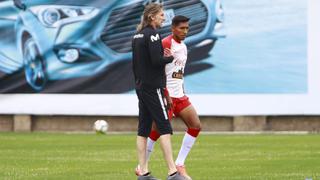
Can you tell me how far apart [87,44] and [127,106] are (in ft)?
6.91

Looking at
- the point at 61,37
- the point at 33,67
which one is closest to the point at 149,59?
the point at 61,37

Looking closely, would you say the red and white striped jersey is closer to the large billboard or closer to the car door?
the large billboard

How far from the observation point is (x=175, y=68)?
1208 cm

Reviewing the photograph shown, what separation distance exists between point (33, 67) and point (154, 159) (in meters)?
12.4

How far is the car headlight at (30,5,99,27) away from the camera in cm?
2748

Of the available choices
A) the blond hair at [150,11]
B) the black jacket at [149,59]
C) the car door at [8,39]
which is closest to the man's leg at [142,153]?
the black jacket at [149,59]

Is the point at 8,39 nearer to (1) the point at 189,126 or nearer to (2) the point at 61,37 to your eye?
(2) the point at 61,37

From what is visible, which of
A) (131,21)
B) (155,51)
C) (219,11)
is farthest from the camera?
(131,21)

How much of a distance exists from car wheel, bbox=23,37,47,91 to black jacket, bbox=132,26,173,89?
16584mm

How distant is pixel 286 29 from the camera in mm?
26625

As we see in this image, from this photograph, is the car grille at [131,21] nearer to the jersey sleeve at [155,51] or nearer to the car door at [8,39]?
the car door at [8,39]

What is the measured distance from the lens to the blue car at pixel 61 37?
27.4 m

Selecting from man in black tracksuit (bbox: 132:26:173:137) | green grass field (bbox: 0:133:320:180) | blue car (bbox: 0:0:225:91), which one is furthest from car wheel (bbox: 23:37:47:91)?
man in black tracksuit (bbox: 132:26:173:137)

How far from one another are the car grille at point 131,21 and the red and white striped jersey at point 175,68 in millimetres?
14530
